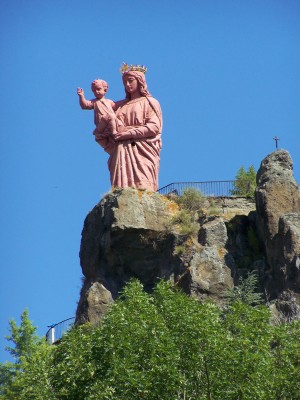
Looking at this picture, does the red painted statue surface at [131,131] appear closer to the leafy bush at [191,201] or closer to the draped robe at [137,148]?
the draped robe at [137,148]

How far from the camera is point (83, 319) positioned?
67062 mm

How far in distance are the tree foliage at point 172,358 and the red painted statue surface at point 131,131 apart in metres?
10.6

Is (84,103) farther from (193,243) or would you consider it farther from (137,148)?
(193,243)

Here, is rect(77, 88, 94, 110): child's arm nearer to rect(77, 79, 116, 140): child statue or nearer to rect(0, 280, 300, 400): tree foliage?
rect(77, 79, 116, 140): child statue

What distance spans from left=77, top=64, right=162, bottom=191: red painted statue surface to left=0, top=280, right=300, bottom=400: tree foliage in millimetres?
10619

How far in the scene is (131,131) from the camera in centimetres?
7031

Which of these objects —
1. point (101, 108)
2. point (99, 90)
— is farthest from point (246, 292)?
point (99, 90)

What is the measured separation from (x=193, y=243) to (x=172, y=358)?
10.6m

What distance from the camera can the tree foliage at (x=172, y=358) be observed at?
2256 inches

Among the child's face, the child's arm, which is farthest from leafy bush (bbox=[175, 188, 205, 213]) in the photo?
the child's face

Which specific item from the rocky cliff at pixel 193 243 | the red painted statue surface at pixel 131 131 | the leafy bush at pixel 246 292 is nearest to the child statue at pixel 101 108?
the red painted statue surface at pixel 131 131

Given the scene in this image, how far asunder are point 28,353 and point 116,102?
27.6ft

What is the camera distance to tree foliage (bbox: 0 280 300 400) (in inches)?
2256

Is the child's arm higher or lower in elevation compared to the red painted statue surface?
higher
